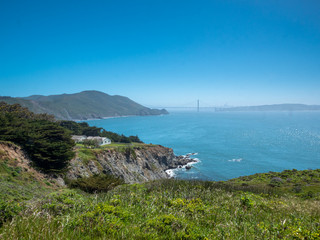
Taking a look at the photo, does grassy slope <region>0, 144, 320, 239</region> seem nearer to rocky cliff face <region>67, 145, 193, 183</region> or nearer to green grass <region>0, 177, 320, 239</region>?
green grass <region>0, 177, 320, 239</region>

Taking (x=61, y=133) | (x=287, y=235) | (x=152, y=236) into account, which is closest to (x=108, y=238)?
(x=152, y=236)

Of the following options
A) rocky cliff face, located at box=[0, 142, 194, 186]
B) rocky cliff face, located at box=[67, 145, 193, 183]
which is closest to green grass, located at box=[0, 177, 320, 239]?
rocky cliff face, located at box=[0, 142, 194, 186]

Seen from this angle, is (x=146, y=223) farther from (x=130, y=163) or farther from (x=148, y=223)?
(x=130, y=163)

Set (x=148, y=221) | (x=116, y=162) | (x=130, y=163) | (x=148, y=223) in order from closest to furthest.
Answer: (x=148, y=223) < (x=148, y=221) < (x=116, y=162) < (x=130, y=163)

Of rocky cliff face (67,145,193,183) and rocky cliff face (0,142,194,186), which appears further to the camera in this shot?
rocky cliff face (67,145,193,183)

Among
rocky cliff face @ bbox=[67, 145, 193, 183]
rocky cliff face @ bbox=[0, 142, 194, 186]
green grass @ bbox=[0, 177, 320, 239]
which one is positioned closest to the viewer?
green grass @ bbox=[0, 177, 320, 239]

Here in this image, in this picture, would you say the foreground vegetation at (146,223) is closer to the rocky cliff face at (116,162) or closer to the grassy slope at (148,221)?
the grassy slope at (148,221)

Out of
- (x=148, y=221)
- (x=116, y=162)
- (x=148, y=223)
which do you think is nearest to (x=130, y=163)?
(x=116, y=162)

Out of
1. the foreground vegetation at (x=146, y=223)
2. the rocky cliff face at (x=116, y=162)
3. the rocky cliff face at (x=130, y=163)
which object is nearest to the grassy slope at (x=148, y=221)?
the foreground vegetation at (x=146, y=223)
